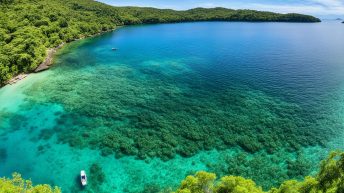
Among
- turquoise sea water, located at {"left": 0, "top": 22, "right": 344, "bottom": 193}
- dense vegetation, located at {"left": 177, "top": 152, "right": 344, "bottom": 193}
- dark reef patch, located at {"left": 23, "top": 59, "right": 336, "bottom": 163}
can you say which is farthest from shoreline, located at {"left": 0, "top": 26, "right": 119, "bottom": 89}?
dense vegetation, located at {"left": 177, "top": 152, "right": 344, "bottom": 193}

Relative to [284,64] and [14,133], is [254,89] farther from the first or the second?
[14,133]

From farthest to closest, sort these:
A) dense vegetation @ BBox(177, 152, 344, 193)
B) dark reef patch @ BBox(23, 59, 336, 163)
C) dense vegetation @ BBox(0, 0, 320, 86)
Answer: dense vegetation @ BBox(0, 0, 320, 86) → dark reef patch @ BBox(23, 59, 336, 163) → dense vegetation @ BBox(177, 152, 344, 193)

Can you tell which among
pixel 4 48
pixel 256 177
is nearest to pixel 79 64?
pixel 4 48

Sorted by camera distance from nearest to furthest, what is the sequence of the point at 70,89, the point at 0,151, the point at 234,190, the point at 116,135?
the point at 234,190 < the point at 0,151 < the point at 116,135 < the point at 70,89

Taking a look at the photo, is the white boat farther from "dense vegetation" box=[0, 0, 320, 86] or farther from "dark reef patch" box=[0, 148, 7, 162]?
"dense vegetation" box=[0, 0, 320, 86]

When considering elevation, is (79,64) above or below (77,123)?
above
